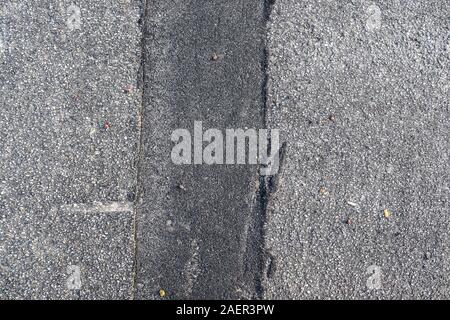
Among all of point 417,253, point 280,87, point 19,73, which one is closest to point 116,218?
point 19,73

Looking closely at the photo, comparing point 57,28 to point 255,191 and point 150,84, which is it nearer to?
point 150,84

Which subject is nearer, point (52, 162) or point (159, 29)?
point (52, 162)

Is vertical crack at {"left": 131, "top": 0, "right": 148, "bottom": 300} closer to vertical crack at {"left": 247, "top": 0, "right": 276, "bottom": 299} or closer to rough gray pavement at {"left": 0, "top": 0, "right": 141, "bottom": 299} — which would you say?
rough gray pavement at {"left": 0, "top": 0, "right": 141, "bottom": 299}

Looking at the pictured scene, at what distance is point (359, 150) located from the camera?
3.23 m

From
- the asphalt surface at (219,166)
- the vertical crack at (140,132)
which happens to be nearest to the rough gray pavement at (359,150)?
the asphalt surface at (219,166)

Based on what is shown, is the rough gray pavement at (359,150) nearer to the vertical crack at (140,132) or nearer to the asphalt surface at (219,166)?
the asphalt surface at (219,166)

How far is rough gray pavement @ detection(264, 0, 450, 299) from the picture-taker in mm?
3105

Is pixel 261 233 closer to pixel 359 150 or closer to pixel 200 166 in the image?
pixel 200 166

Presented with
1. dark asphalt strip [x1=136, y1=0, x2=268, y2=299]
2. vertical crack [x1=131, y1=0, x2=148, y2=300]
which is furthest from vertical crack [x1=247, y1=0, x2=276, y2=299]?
vertical crack [x1=131, y1=0, x2=148, y2=300]

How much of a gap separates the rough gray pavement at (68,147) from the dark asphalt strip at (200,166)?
0.41 feet

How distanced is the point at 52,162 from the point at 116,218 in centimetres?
52

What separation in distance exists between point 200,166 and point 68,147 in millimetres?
824

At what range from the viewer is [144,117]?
320cm
